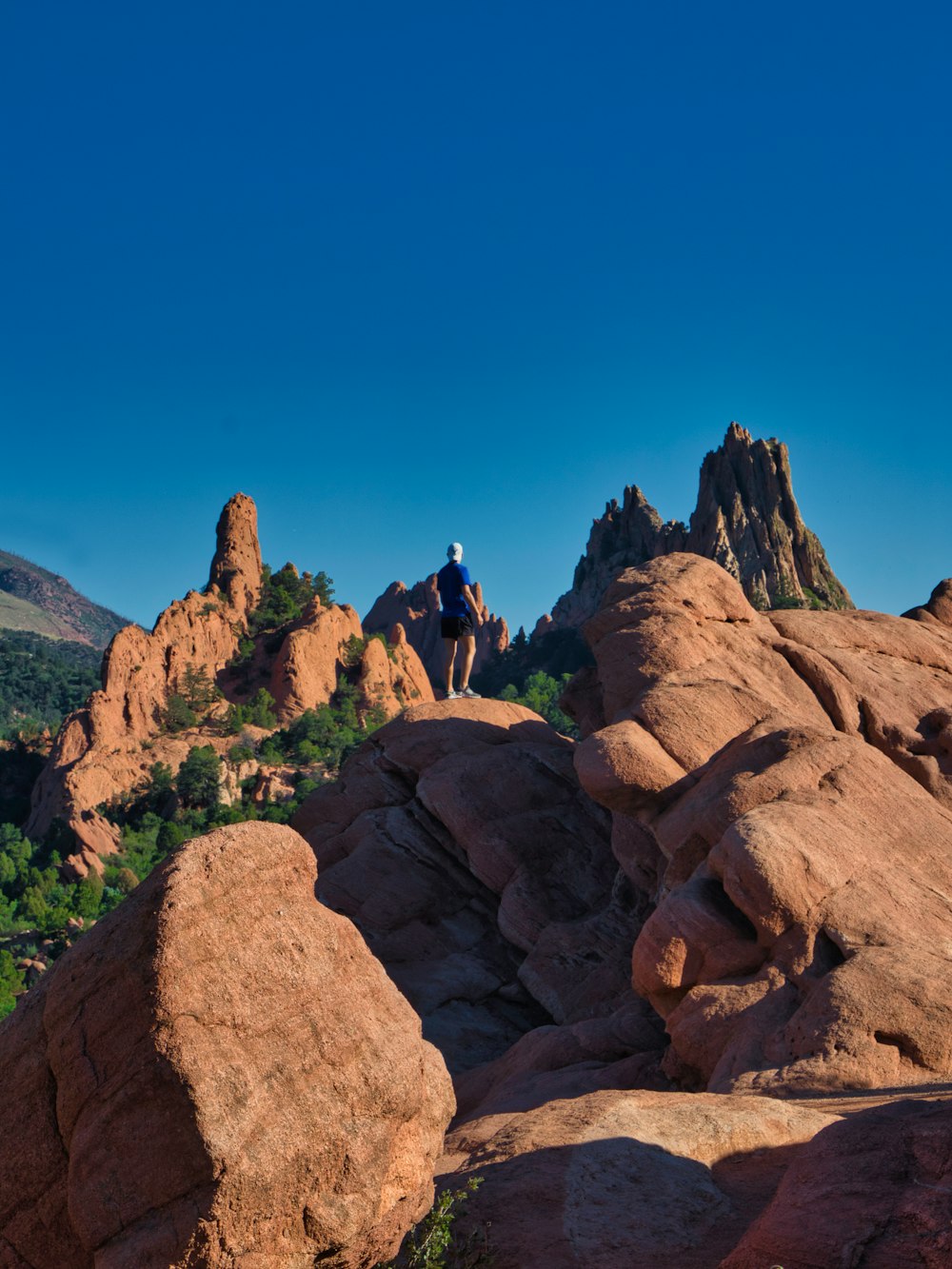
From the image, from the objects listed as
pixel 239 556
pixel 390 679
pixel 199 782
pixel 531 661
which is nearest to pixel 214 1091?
pixel 199 782

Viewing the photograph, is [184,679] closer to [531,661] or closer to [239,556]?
[239,556]

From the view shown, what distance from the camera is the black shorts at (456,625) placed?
18094mm

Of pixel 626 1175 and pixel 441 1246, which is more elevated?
pixel 626 1175

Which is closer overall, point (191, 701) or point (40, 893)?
point (40, 893)

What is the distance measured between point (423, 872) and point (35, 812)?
127ft

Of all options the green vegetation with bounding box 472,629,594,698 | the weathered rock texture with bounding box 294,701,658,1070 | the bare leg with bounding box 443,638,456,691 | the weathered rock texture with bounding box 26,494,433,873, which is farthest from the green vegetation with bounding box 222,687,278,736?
the bare leg with bounding box 443,638,456,691

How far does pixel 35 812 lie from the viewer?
51.4 metres

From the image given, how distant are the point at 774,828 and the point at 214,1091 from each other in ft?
25.3

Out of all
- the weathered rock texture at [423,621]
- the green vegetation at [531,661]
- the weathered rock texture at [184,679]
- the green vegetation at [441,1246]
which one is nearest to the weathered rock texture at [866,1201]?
the green vegetation at [441,1246]

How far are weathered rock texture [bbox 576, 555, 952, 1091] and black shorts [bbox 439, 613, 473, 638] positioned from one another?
200 cm

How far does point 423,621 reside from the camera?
10731 centimetres

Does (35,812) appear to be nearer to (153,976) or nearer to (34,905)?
(34,905)

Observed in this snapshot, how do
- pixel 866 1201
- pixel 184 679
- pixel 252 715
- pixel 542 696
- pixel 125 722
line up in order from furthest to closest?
pixel 542 696
pixel 252 715
pixel 184 679
pixel 125 722
pixel 866 1201

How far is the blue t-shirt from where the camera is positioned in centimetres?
1786
